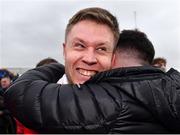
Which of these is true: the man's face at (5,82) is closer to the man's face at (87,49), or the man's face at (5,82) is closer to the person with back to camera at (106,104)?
the man's face at (87,49)

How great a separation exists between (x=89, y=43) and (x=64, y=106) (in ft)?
1.42

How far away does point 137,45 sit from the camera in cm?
212

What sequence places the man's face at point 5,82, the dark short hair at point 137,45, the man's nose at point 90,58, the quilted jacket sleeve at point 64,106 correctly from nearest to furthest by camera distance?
the quilted jacket sleeve at point 64,106 < the man's nose at point 90,58 < the dark short hair at point 137,45 < the man's face at point 5,82

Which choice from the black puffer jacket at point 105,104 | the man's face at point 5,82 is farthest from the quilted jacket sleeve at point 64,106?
the man's face at point 5,82

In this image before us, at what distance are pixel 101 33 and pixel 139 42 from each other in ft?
1.00

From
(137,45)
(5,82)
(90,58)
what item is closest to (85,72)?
(90,58)

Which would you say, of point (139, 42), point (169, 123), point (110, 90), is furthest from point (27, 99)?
point (139, 42)

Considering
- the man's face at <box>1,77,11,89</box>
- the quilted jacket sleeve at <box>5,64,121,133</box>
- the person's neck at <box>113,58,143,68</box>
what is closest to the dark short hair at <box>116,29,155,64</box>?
the person's neck at <box>113,58,143,68</box>

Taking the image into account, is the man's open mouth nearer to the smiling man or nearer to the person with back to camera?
the smiling man

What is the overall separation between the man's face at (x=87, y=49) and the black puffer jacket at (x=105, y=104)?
0.75 ft

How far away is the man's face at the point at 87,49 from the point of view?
6.25 feet

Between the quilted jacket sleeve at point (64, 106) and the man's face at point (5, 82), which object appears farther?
the man's face at point (5, 82)

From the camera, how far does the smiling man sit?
6.25ft

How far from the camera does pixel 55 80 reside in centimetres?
205
